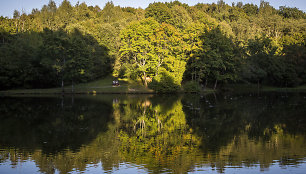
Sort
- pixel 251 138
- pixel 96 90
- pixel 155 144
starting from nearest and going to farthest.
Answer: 1. pixel 155 144
2. pixel 251 138
3. pixel 96 90

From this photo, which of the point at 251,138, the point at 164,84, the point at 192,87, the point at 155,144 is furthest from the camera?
the point at 192,87

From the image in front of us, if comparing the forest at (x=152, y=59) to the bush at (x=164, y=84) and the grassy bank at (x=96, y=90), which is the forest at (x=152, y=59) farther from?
the grassy bank at (x=96, y=90)

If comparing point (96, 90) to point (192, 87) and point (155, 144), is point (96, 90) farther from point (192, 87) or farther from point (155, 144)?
point (155, 144)

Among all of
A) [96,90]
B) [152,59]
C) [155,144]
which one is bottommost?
[155,144]

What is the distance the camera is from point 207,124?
87.0 ft

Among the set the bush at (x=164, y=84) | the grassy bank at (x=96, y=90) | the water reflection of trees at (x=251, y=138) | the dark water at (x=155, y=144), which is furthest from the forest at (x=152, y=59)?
the dark water at (x=155, y=144)

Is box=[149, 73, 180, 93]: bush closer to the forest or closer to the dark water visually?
the forest

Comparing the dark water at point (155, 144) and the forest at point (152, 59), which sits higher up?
the forest at point (152, 59)

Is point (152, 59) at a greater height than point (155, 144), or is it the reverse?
point (152, 59)

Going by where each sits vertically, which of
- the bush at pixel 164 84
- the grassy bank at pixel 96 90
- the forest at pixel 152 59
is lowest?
the grassy bank at pixel 96 90

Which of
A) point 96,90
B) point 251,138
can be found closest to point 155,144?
point 251,138

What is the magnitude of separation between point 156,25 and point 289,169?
2527 inches

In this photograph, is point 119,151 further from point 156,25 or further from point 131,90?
point 156,25

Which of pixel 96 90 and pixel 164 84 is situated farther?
pixel 96 90
